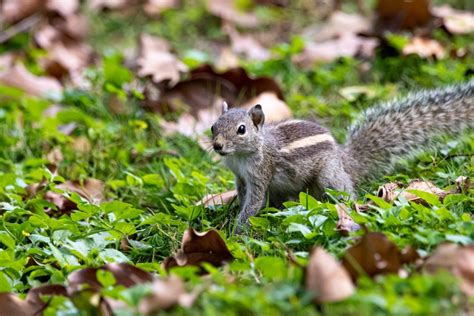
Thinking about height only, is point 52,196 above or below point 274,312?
below

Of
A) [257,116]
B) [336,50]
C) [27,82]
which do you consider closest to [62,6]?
[27,82]

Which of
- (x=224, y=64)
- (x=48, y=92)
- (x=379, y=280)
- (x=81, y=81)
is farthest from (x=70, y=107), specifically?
(x=379, y=280)

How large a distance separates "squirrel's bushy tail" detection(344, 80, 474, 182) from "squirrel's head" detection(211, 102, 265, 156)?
0.63m

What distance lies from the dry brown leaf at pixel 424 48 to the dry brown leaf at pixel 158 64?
6.64 ft

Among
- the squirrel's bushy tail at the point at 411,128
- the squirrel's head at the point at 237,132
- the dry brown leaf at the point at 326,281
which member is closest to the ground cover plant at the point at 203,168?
the dry brown leaf at the point at 326,281

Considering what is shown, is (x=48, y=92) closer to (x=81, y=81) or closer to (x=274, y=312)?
(x=81, y=81)

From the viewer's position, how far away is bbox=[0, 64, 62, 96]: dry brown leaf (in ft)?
24.7

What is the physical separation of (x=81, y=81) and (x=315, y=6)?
3.16m

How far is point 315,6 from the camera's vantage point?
387 inches

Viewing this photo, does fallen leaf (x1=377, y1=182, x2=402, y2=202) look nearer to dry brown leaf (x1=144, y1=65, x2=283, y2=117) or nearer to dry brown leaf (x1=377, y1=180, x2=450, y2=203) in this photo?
dry brown leaf (x1=377, y1=180, x2=450, y2=203)

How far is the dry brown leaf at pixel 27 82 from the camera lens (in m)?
7.54

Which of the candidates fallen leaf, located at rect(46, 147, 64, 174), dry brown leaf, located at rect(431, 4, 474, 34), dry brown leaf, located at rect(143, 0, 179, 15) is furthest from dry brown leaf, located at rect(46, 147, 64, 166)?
dry brown leaf, located at rect(431, 4, 474, 34)

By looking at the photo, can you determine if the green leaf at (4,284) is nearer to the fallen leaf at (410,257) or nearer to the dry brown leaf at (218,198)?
the dry brown leaf at (218,198)

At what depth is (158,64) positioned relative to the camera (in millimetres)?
7680
